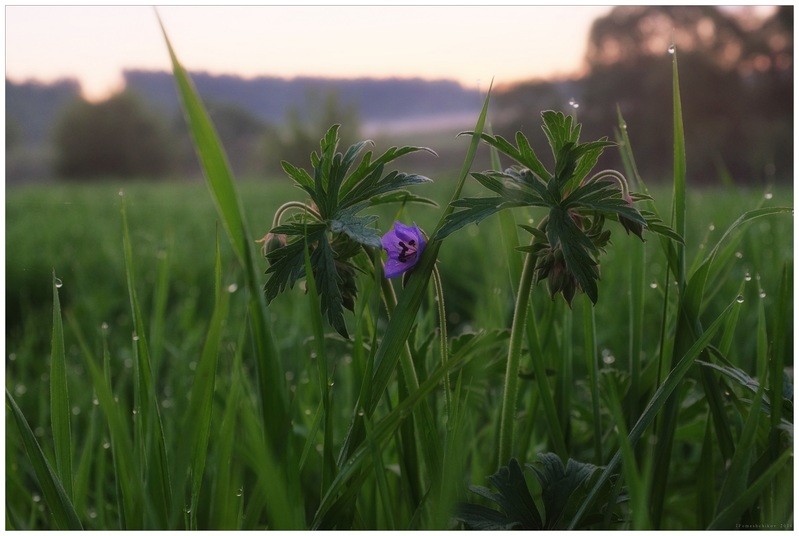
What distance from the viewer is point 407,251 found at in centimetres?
66

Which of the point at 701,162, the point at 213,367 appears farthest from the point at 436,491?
the point at 701,162

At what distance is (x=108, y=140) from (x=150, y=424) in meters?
10.7

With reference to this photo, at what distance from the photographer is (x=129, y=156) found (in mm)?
9328

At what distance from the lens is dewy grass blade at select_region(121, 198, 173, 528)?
63cm

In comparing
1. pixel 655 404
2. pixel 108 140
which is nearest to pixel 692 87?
pixel 655 404

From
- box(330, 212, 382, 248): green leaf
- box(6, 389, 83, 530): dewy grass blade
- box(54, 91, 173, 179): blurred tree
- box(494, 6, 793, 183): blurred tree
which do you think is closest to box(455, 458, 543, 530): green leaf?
box(330, 212, 382, 248): green leaf

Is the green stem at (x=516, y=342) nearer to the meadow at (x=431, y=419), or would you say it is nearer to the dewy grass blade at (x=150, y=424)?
the meadow at (x=431, y=419)

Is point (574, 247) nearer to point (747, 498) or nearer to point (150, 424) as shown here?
point (747, 498)

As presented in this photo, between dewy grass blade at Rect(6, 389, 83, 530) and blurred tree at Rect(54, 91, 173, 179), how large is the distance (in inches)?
282

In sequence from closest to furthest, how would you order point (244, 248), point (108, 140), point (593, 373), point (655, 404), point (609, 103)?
point (244, 248), point (655, 404), point (593, 373), point (609, 103), point (108, 140)

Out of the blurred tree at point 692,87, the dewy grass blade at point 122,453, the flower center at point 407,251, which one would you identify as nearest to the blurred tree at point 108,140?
the blurred tree at point 692,87

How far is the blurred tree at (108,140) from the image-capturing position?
316 inches

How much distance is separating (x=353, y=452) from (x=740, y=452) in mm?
363

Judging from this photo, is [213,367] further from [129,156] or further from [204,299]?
[129,156]
